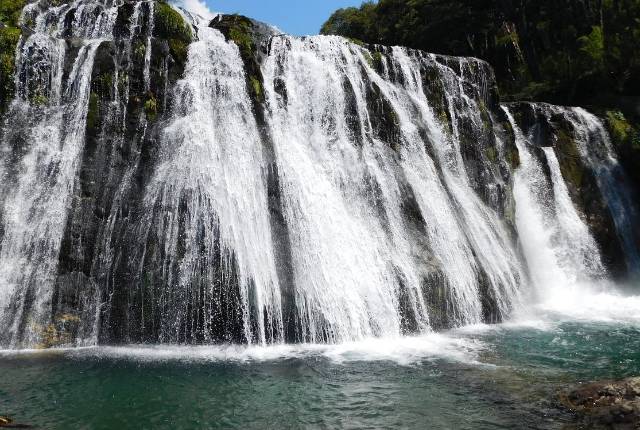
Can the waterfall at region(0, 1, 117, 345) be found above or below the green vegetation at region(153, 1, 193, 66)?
below

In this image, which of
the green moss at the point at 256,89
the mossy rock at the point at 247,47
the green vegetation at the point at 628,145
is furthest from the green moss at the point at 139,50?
the green vegetation at the point at 628,145

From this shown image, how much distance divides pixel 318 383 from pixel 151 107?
973 cm

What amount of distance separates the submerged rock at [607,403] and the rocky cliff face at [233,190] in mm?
5366

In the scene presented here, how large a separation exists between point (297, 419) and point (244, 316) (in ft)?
14.9

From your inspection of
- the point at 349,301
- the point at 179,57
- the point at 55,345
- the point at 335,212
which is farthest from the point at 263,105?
the point at 55,345

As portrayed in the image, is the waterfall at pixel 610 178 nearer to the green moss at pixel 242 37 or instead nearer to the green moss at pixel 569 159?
the green moss at pixel 569 159

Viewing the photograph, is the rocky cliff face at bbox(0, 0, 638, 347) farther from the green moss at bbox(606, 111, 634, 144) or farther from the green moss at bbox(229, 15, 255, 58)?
the green moss at bbox(606, 111, 634, 144)

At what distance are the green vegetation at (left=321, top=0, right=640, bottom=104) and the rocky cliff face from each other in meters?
11.9

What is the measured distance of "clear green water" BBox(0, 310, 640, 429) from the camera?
791 centimetres

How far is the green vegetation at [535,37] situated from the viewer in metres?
27.0

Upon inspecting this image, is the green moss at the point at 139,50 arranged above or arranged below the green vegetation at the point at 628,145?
above

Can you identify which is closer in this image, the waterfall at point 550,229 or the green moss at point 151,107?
the green moss at point 151,107

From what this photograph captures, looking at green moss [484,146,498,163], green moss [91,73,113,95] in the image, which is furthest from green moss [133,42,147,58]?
green moss [484,146,498,163]

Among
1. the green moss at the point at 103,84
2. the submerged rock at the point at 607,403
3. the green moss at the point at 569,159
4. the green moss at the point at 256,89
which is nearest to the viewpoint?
the submerged rock at the point at 607,403
